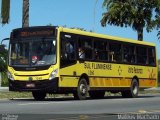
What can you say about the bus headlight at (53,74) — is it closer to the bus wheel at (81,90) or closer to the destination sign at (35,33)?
the destination sign at (35,33)

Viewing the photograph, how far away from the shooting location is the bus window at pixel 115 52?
29844 mm

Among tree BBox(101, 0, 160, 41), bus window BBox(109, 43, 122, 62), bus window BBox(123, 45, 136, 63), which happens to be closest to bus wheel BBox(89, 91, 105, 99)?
bus window BBox(109, 43, 122, 62)

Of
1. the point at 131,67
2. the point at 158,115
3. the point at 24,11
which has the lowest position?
the point at 158,115

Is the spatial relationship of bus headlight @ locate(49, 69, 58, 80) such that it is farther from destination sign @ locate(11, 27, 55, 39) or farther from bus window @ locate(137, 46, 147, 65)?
bus window @ locate(137, 46, 147, 65)

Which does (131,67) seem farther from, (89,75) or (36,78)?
(36,78)

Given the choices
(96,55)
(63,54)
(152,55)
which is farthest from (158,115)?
(152,55)

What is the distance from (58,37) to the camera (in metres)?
25.7

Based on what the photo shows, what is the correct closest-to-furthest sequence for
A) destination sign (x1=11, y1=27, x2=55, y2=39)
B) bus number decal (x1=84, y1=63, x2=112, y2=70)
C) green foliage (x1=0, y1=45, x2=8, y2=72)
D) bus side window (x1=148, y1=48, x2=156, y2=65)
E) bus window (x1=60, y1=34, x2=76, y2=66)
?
bus window (x1=60, y1=34, x2=76, y2=66) → destination sign (x1=11, y1=27, x2=55, y2=39) → bus number decal (x1=84, y1=63, x2=112, y2=70) → bus side window (x1=148, y1=48, x2=156, y2=65) → green foliage (x1=0, y1=45, x2=8, y2=72)

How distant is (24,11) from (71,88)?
470 inches

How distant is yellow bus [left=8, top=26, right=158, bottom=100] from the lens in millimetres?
25609

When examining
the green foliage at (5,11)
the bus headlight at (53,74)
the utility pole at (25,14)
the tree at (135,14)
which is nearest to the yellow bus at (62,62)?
the bus headlight at (53,74)

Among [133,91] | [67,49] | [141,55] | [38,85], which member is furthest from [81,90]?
[141,55]

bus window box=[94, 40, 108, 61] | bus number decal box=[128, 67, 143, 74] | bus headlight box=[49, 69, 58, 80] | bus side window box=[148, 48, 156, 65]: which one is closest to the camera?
bus headlight box=[49, 69, 58, 80]

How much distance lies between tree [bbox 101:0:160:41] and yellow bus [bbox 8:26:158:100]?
73.0ft
